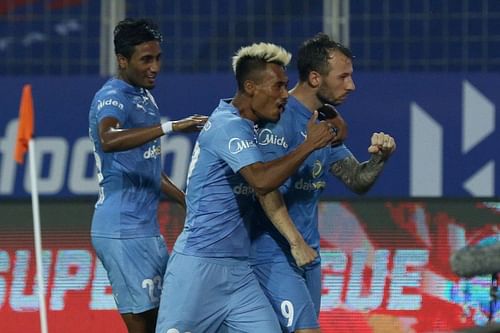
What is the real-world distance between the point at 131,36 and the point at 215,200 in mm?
1115

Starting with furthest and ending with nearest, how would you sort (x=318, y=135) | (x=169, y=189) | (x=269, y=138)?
(x=169, y=189) → (x=269, y=138) → (x=318, y=135)

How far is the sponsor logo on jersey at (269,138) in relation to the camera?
5887mm

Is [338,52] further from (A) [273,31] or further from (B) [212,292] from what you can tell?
(A) [273,31]

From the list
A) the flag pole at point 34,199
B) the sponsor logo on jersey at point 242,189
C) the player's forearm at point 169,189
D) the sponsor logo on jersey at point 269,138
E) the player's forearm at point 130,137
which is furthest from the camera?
the flag pole at point 34,199

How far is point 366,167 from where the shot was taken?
626 centimetres

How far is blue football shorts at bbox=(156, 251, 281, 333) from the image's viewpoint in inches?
220

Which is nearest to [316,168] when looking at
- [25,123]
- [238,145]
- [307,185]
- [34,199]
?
[307,185]

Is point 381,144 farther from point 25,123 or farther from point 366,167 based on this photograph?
point 25,123

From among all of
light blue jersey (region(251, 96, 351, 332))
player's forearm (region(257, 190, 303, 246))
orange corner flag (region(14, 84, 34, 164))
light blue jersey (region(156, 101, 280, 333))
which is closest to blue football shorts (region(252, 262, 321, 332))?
light blue jersey (region(251, 96, 351, 332))

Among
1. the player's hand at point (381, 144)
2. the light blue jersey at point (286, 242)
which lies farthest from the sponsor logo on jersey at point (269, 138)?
the player's hand at point (381, 144)

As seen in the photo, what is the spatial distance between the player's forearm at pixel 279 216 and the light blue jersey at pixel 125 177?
0.92 m

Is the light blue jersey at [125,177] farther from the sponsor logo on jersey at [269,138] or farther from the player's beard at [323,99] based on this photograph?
the player's beard at [323,99]

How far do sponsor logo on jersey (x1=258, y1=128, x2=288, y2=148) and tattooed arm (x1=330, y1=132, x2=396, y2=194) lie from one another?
0.45 meters

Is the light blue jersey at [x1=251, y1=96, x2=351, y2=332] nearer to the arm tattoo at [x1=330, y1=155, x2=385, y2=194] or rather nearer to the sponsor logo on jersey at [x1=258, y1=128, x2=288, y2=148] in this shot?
the sponsor logo on jersey at [x1=258, y1=128, x2=288, y2=148]
